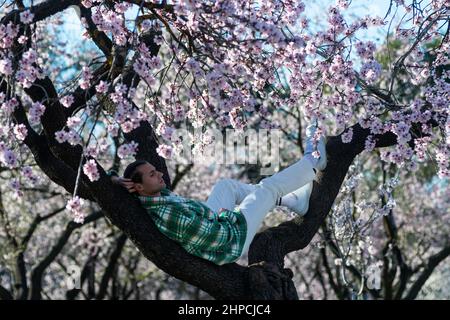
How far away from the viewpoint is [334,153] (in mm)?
4969

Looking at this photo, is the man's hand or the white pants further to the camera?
the white pants

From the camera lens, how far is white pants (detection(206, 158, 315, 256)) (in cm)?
452

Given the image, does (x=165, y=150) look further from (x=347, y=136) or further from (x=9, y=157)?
(x=347, y=136)

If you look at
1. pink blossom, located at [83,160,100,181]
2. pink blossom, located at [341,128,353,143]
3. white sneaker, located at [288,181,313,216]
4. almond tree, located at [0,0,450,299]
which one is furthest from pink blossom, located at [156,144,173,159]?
pink blossom, located at [341,128,353,143]

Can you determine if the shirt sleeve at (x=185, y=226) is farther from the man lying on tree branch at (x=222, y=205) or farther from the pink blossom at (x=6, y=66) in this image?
the pink blossom at (x=6, y=66)

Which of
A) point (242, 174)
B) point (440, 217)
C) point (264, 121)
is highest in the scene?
point (242, 174)

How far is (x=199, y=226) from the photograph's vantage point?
13.9 feet

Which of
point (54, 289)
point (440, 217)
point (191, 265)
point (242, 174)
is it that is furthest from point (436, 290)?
point (191, 265)

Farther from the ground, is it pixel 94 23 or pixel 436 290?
pixel 436 290

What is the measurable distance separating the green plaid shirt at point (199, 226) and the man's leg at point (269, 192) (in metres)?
0.07

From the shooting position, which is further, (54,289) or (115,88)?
(54,289)

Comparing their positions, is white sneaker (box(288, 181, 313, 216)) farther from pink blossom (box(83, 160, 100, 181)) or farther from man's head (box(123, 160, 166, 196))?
pink blossom (box(83, 160, 100, 181))

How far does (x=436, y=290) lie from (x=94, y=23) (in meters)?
15.5
